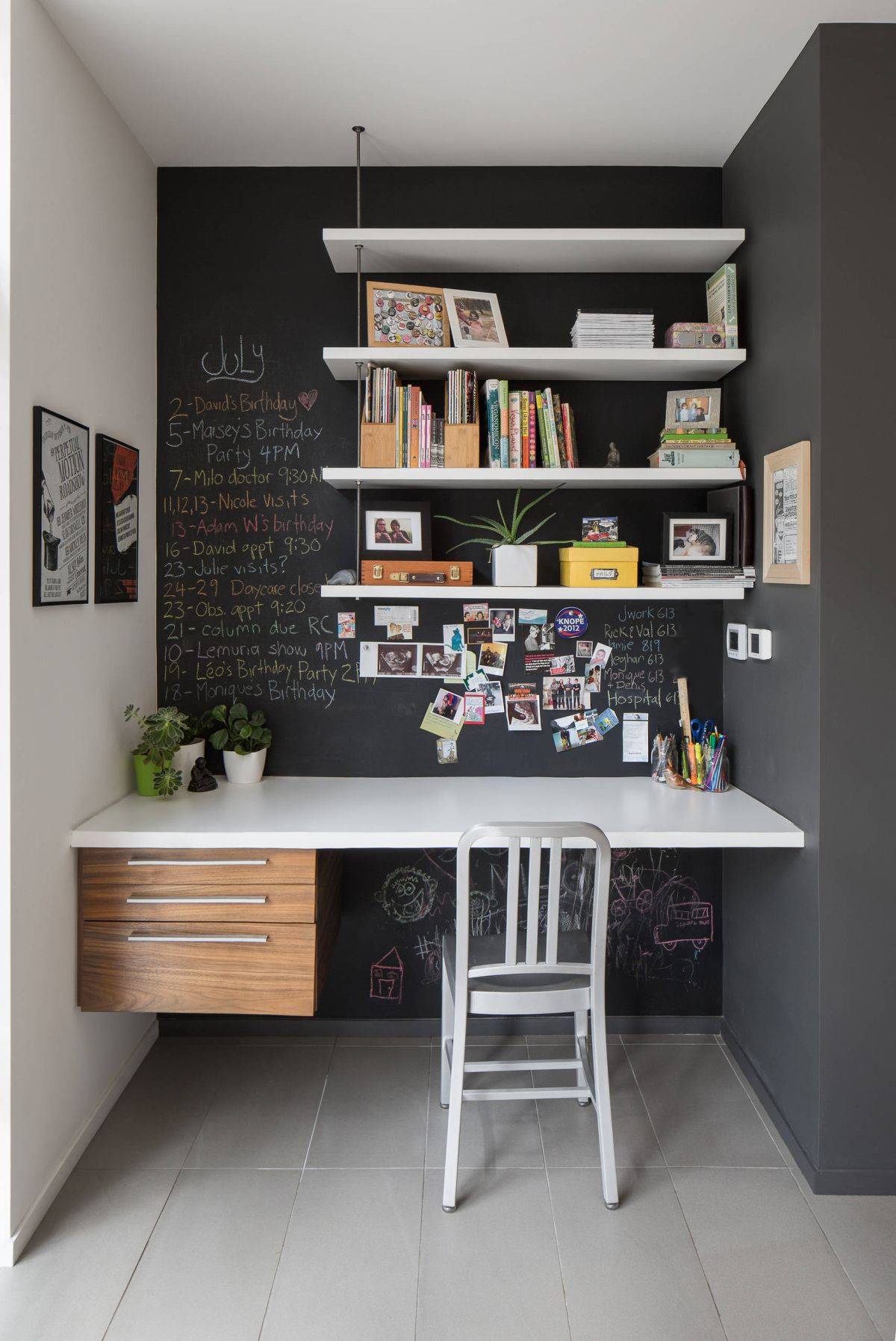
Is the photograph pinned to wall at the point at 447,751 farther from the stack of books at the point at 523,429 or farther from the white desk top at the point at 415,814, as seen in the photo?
the stack of books at the point at 523,429

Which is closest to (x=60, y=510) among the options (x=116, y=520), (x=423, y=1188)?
(x=116, y=520)

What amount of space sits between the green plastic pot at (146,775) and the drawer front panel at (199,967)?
47 centimetres

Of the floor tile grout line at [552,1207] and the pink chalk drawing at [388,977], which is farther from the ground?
the pink chalk drawing at [388,977]

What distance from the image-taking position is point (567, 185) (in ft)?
9.49

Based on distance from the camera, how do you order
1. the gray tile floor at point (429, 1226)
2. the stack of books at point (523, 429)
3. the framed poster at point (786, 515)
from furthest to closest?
the stack of books at point (523, 429) < the framed poster at point (786, 515) < the gray tile floor at point (429, 1226)

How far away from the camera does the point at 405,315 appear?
2.71 meters

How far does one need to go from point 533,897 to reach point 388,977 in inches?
42.2

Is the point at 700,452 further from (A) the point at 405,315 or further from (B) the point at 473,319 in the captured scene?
(A) the point at 405,315

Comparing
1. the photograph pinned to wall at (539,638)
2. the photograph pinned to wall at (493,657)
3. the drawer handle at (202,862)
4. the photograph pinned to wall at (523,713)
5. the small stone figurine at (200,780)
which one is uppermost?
the photograph pinned to wall at (539,638)

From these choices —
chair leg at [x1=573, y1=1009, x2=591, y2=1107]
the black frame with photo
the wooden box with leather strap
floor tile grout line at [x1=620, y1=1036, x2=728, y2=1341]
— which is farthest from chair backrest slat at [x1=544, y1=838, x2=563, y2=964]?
the black frame with photo

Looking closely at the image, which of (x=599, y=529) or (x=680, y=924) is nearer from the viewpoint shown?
(x=599, y=529)

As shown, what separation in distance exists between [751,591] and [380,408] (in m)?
1.22

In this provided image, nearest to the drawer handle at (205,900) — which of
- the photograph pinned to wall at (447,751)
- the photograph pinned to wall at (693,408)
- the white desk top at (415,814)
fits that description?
the white desk top at (415,814)

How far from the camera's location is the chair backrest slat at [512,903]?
205cm
